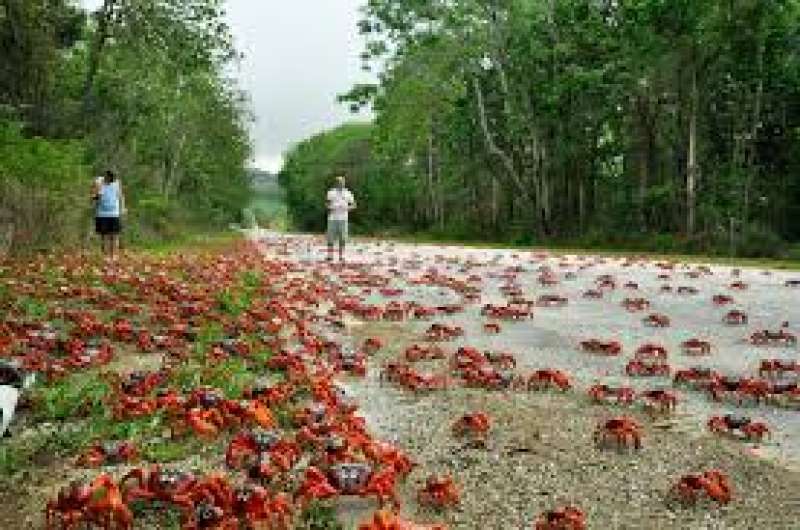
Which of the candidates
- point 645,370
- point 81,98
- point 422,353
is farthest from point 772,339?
point 81,98

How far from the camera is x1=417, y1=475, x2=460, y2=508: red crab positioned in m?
6.23

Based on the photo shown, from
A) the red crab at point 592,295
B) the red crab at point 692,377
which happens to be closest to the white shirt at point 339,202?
the red crab at point 592,295

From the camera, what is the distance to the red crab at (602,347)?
39.3 feet

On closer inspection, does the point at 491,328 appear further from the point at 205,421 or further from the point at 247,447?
the point at 247,447

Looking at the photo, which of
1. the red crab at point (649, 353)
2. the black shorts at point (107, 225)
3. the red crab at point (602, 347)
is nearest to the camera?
the red crab at point (649, 353)

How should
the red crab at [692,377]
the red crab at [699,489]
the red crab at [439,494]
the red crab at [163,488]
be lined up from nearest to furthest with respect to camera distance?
the red crab at [163,488], the red crab at [439,494], the red crab at [699,489], the red crab at [692,377]

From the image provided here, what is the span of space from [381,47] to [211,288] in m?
38.8

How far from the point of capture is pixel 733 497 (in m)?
6.62

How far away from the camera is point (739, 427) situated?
319 inches

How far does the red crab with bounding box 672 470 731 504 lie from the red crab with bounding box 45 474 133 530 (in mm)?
2977

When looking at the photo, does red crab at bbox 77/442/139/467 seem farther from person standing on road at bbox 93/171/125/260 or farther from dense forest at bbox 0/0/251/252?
person standing on road at bbox 93/171/125/260

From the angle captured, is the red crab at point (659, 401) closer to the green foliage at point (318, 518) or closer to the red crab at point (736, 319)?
the green foliage at point (318, 518)

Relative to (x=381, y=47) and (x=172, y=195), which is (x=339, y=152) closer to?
(x=172, y=195)

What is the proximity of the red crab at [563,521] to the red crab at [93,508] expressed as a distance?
6.71 ft
